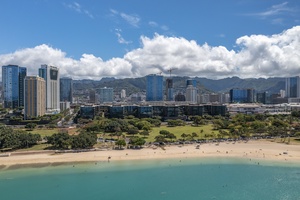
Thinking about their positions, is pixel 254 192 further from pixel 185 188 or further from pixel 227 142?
pixel 227 142

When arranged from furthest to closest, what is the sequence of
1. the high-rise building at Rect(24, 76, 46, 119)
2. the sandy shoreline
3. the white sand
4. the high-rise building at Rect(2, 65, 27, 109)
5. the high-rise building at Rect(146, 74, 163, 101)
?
1. the high-rise building at Rect(146, 74, 163, 101)
2. the high-rise building at Rect(2, 65, 27, 109)
3. the high-rise building at Rect(24, 76, 46, 119)
4. the white sand
5. the sandy shoreline

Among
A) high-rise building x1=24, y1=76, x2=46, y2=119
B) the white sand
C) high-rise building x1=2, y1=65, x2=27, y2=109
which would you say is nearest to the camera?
the white sand

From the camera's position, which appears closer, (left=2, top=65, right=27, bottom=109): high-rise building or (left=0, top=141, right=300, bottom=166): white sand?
(left=0, top=141, right=300, bottom=166): white sand

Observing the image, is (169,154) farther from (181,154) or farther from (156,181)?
(156,181)

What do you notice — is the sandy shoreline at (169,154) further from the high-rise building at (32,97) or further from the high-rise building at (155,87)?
the high-rise building at (155,87)

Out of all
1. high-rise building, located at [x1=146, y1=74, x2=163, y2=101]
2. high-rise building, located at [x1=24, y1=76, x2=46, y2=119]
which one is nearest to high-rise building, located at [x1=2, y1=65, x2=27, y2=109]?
high-rise building, located at [x1=24, y1=76, x2=46, y2=119]

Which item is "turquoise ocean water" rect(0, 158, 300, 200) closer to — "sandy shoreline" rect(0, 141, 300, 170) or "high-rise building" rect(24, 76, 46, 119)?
Result: "sandy shoreline" rect(0, 141, 300, 170)

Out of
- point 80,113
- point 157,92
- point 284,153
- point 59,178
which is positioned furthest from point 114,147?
point 157,92

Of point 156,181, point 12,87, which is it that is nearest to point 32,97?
point 12,87
